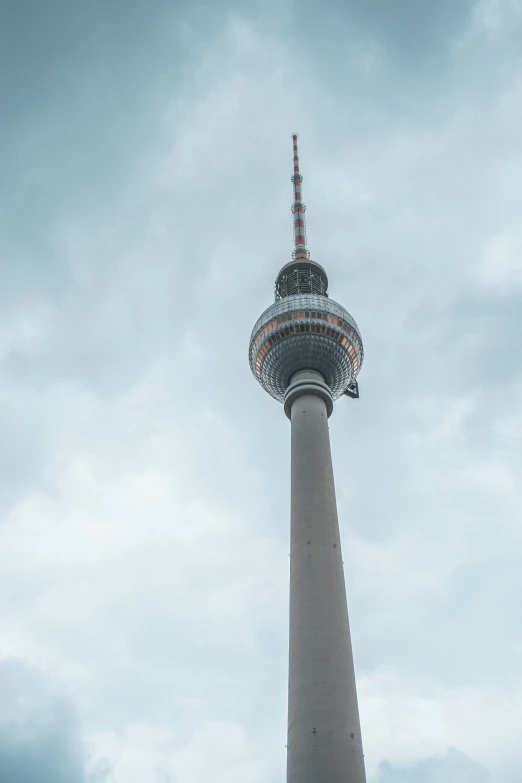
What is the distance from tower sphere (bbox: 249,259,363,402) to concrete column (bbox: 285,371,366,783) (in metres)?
7.87

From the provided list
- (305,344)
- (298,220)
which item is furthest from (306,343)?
(298,220)

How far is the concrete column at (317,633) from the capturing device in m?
50.6

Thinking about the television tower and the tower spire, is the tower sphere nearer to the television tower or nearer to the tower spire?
the television tower

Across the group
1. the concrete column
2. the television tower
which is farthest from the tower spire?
the concrete column

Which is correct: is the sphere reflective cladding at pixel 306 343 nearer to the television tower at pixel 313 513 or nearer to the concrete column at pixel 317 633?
the television tower at pixel 313 513

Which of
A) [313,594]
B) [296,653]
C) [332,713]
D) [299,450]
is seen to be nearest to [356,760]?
[332,713]

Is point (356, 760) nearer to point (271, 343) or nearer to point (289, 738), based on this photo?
point (289, 738)

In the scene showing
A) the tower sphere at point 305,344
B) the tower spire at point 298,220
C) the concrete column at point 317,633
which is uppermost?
the tower spire at point 298,220

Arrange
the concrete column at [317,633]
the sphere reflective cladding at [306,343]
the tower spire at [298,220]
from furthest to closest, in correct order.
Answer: the tower spire at [298,220], the sphere reflective cladding at [306,343], the concrete column at [317,633]

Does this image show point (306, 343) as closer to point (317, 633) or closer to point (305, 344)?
point (305, 344)

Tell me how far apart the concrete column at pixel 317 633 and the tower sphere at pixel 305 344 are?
310 inches

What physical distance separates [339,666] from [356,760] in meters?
6.62

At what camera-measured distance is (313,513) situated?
6512 centimetres

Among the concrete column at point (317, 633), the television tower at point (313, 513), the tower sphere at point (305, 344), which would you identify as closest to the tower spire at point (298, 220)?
→ the television tower at point (313, 513)
